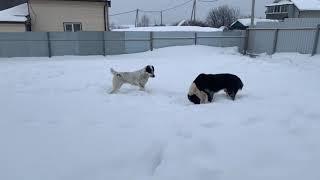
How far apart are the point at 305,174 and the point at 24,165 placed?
293cm

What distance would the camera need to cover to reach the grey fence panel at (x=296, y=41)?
14602mm

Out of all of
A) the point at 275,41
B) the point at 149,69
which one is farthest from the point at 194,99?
the point at 275,41

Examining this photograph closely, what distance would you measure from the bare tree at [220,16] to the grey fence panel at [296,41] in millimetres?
40050

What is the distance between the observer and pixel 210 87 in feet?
21.7

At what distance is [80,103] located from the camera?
637cm

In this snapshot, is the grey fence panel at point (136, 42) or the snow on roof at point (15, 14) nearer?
the grey fence panel at point (136, 42)

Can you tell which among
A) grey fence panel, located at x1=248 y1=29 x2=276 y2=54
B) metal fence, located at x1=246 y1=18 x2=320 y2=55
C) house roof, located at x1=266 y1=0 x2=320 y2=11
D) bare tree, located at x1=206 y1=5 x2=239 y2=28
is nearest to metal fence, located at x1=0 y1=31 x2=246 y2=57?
grey fence panel, located at x1=248 y1=29 x2=276 y2=54

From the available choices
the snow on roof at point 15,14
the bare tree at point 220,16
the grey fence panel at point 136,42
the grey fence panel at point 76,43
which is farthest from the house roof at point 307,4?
the snow on roof at point 15,14

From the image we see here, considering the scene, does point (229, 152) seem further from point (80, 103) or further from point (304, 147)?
point (80, 103)

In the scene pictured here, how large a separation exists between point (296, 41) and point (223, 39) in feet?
15.7

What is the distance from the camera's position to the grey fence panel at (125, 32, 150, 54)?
17344 millimetres

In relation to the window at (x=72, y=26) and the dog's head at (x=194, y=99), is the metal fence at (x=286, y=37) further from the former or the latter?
the window at (x=72, y=26)

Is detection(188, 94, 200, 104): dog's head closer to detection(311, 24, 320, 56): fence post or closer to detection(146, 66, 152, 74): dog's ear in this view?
detection(146, 66, 152, 74): dog's ear

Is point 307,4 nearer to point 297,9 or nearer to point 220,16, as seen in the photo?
point 297,9
